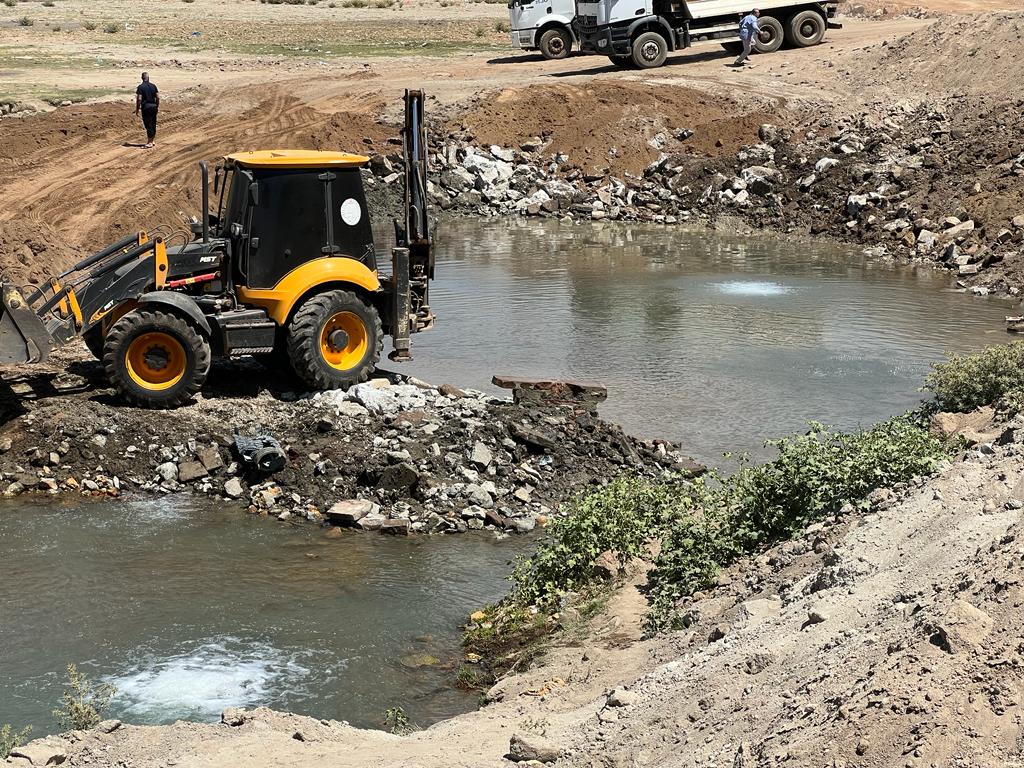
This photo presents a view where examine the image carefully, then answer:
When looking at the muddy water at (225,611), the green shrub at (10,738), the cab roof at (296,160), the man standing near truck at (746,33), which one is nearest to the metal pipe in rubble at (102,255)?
the cab roof at (296,160)

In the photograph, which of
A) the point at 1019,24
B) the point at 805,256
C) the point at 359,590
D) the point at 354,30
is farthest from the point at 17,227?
the point at 354,30

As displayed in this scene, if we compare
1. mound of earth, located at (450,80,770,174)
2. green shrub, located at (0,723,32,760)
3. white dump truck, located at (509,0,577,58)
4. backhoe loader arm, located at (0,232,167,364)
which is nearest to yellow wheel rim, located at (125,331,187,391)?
backhoe loader arm, located at (0,232,167,364)

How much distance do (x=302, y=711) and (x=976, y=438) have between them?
5998 millimetres

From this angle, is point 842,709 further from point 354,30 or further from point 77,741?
point 354,30

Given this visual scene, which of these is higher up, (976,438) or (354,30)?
(354,30)

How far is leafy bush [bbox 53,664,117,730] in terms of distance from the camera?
8.10 meters

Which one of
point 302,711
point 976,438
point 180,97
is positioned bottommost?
point 302,711

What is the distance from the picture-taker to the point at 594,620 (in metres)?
9.70

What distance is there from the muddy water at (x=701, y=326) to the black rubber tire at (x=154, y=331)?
387 cm

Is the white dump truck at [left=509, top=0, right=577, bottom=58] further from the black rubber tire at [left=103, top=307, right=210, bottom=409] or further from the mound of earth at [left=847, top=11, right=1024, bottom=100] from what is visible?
the black rubber tire at [left=103, top=307, right=210, bottom=409]

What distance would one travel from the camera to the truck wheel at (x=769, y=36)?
120 feet

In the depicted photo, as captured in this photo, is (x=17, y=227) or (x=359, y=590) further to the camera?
(x=17, y=227)

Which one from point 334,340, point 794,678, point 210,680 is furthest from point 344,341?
point 794,678

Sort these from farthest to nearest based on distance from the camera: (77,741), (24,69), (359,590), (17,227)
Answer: (24,69), (17,227), (359,590), (77,741)
